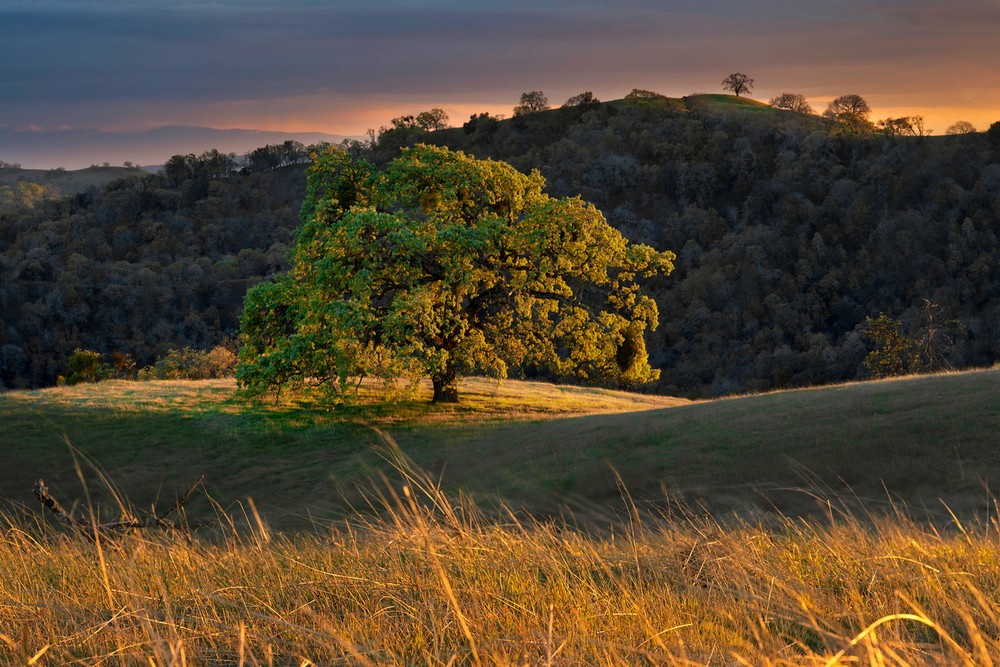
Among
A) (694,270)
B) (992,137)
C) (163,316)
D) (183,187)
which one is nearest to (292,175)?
(183,187)

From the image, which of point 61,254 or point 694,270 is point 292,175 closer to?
point 61,254

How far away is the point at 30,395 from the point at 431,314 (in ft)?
52.5

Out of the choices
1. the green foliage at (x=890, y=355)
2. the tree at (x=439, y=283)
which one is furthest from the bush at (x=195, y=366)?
the green foliage at (x=890, y=355)

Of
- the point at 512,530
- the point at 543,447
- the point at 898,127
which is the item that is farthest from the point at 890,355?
the point at 898,127

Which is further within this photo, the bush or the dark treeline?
the dark treeline

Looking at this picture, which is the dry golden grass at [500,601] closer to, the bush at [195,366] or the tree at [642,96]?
the bush at [195,366]

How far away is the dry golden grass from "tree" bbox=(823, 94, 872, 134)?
389 feet

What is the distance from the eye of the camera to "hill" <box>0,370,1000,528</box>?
15844 millimetres

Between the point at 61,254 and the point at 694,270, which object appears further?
the point at 61,254

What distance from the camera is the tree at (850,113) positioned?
380ft

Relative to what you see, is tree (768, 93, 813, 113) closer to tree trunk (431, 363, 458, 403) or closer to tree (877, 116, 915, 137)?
tree (877, 116, 915, 137)

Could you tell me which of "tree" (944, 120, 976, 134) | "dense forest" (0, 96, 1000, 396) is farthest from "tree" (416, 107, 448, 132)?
"tree" (944, 120, 976, 134)

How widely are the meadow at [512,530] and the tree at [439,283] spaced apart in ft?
7.19

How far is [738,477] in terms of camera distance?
17391 mm
